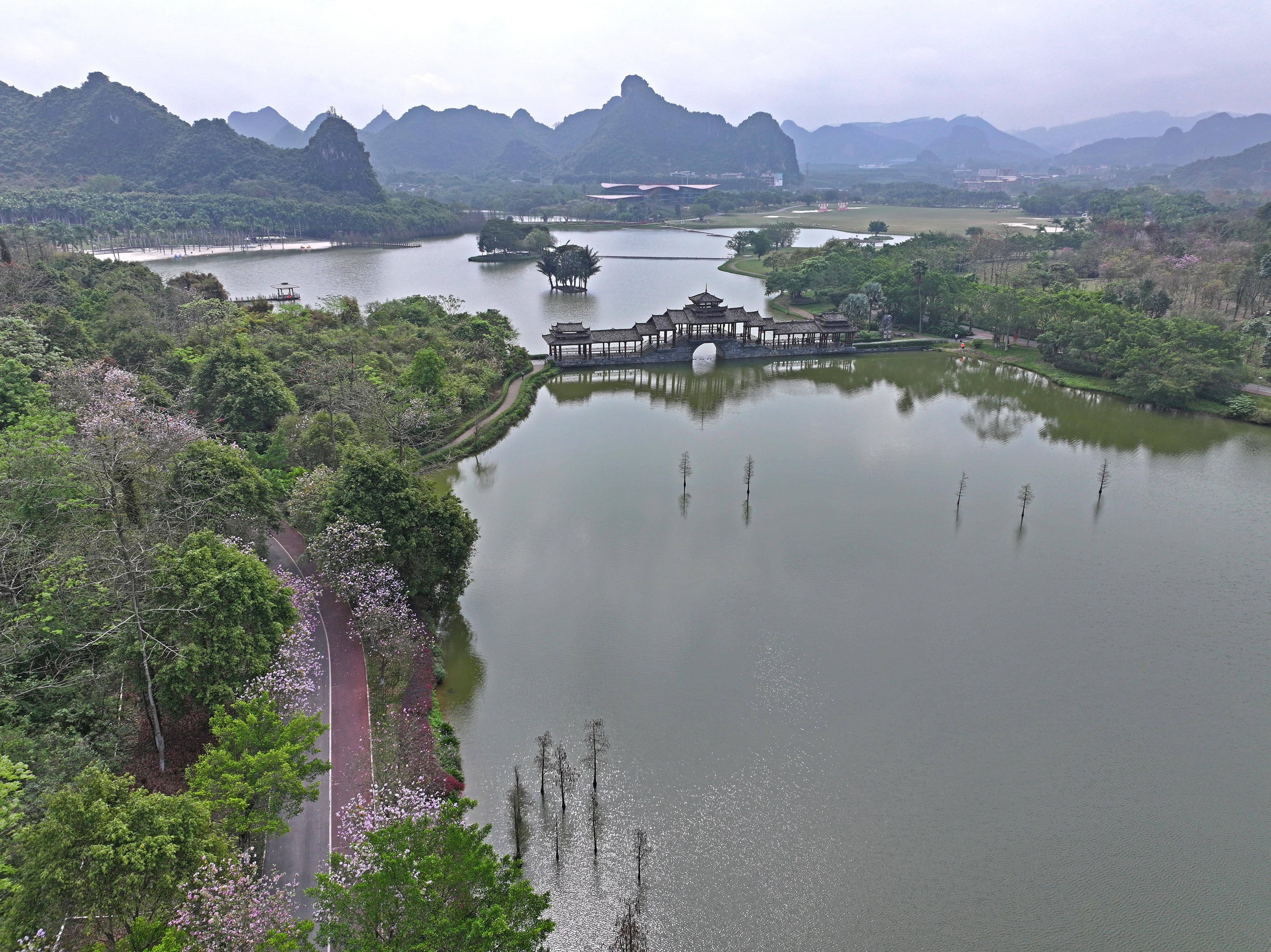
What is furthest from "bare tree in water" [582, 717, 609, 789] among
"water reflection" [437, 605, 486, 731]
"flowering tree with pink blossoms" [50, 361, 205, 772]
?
"flowering tree with pink blossoms" [50, 361, 205, 772]

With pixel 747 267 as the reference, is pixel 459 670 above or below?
below

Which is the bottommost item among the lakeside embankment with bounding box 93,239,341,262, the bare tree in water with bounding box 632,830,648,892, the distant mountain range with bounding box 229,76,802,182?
the bare tree in water with bounding box 632,830,648,892

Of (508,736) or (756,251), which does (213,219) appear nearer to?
(756,251)

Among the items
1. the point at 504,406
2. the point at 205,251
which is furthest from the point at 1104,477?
the point at 205,251

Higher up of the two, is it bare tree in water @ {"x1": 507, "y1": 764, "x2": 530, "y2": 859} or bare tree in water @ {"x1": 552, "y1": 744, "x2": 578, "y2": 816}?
bare tree in water @ {"x1": 552, "y1": 744, "x2": 578, "y2": 816}

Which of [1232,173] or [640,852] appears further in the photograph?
[1232,173]

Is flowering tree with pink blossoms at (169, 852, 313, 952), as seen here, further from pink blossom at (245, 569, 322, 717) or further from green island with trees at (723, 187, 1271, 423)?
green island with trees at (723, 187, 1271, 423)

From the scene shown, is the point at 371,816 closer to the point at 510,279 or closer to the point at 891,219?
the point at 510,279
